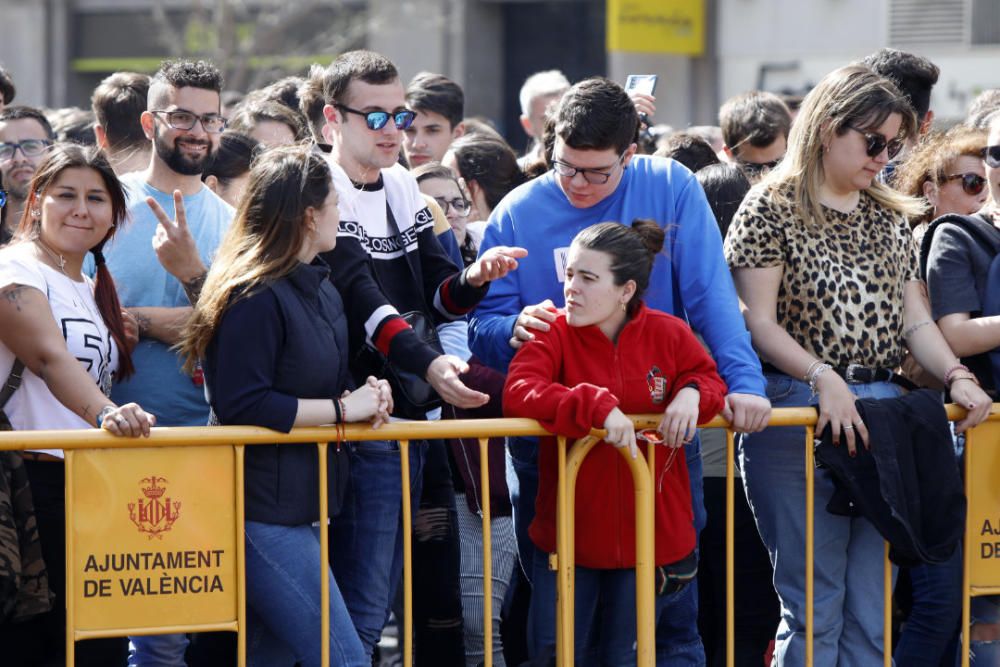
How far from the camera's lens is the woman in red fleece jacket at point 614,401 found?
13.6 ft

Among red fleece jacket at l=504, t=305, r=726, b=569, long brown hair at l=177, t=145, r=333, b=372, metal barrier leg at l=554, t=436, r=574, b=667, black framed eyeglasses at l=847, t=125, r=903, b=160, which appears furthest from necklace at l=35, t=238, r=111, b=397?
black framed eyeglasses at l=847, t=125, r=903, b=160

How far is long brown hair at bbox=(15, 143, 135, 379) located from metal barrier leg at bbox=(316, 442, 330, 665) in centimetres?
90

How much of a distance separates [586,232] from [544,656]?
1296 mm

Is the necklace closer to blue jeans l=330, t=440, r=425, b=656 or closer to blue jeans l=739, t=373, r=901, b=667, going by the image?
blue jeans l=330, t=440, r=425, b=656

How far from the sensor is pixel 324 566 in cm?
402

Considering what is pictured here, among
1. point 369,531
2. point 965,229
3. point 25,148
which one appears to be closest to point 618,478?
point 369,531

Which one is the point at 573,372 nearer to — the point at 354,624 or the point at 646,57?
the point at 354,624

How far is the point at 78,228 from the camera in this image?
4461 mm

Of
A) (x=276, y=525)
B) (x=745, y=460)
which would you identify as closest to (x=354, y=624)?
(x=276, y=525)

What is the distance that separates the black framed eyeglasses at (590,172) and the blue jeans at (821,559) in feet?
2.98

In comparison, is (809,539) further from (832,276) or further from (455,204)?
(455,204)

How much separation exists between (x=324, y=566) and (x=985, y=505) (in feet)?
7.14

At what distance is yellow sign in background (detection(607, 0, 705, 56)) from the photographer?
15828mm

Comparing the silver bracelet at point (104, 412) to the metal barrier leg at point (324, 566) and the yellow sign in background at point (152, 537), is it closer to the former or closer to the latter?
the yellow sign in background at point (152, 537)
